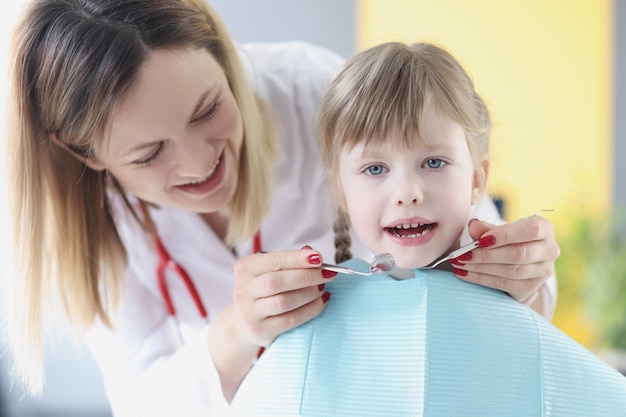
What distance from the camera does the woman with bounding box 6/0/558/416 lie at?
989 mm

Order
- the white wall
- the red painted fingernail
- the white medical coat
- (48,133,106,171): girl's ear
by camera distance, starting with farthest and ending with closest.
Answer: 1. the white wall
2. the white medical coat
3. (48,133,106,171): girl's ear
4. the red painted fingernail

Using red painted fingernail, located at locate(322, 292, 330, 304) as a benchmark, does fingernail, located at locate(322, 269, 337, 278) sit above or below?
above

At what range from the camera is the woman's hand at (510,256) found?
866 millimetres

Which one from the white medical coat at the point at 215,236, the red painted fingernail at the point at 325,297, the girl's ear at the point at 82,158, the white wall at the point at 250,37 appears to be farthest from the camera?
the white wall at the point at 250,37

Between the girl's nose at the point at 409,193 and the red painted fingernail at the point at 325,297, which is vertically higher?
the girl's nose at the point at 409,193

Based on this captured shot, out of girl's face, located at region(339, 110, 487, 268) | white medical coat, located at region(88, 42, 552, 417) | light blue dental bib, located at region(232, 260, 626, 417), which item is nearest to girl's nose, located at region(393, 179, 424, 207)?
girl's face, located at region(339, 110, 487, 268)

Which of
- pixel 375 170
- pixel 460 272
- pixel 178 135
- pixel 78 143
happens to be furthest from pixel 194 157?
pixel 460 272

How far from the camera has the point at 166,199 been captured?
1.13m

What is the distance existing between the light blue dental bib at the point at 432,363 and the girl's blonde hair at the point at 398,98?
16 cm

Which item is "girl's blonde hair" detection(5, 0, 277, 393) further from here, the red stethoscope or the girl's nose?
the girl's nose

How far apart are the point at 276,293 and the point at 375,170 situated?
0.63 ft

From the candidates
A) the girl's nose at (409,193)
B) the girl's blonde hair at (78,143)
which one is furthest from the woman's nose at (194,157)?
the girl's nose at (409,193)

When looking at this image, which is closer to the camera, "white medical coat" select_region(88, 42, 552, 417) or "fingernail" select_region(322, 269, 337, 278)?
"fingernail" select_region(322, 269, 337, 278)

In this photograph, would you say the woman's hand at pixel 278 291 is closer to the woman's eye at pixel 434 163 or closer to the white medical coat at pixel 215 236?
the woman's eye at pixel 434 163
